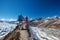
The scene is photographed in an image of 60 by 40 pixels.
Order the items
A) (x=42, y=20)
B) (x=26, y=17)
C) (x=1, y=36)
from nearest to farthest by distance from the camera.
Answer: (x=1, y=36), (x=26, y=17), (x=42, y=20)

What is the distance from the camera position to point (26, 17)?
8.31 meters

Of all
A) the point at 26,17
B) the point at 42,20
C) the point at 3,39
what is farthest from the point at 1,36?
the point at 42,20

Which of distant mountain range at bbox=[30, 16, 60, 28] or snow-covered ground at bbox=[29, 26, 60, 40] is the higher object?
distant mountain range at bbox=[30, 16, 60, 28]

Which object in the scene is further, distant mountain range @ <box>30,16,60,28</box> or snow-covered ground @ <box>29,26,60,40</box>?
Answer: distant mountain range @ <box>30,16,60,28</box>

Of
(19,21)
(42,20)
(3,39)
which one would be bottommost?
(3,39)

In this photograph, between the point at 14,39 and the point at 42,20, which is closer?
the point at 14,39

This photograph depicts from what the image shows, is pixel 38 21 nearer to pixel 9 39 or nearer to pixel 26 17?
pixel 26 17

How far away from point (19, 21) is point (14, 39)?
4559mm

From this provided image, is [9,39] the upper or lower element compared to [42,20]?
lower

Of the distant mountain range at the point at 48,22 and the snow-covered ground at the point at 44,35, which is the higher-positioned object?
the distant mountain range at the point at 48,22

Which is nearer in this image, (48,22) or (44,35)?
(44,35)

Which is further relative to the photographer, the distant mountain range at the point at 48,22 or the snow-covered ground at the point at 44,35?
the distant mountain range at the point at 48,22

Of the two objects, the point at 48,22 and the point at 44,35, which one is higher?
the point at 48,22

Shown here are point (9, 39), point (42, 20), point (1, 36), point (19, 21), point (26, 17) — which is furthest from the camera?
point (42, 20)
